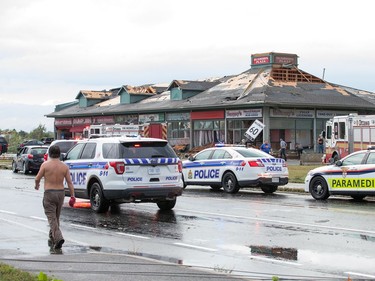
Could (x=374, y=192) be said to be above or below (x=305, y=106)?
below

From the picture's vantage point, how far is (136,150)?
16656mm

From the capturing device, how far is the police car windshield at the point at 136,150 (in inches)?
651

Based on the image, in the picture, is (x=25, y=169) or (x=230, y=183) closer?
(x=230, y=183)

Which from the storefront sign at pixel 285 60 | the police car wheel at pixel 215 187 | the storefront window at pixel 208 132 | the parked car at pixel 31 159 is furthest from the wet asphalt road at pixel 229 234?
the storefront sign at pixel 285 60

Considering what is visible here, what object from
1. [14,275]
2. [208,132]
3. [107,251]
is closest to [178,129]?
[208,132]

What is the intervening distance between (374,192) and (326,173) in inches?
69.7

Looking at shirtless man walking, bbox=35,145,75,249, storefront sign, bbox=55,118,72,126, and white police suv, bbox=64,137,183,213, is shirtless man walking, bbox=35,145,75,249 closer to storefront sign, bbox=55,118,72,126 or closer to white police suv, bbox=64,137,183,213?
white police suv, bbox=64,137,183,213

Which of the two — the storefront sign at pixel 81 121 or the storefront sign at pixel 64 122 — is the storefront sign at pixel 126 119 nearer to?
the storefront sign at pixel 81 121

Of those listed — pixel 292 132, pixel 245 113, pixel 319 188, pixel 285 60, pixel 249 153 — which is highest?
pixel 285 60

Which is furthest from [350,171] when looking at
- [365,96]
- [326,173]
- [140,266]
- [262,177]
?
[365,96]

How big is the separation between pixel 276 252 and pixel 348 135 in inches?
1070

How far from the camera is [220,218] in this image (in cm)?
1562

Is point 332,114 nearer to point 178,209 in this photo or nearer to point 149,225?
point 178,209

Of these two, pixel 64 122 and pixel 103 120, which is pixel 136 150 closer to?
pixel 103 120
